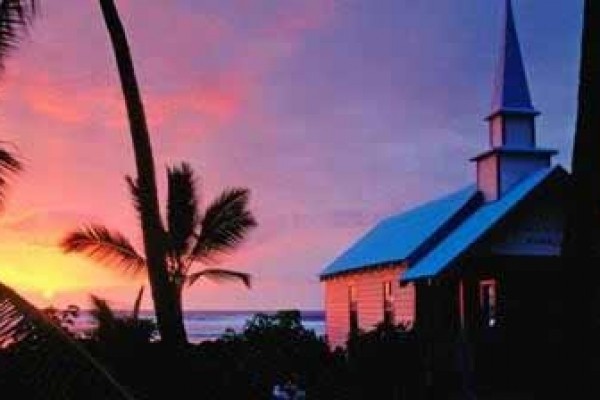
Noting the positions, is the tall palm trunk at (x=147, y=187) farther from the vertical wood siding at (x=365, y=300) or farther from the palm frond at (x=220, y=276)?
the vertical wood siding at (x=365, y=300)

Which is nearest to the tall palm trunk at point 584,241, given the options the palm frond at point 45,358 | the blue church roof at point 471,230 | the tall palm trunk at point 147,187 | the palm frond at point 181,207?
the palm frond at point 45,358

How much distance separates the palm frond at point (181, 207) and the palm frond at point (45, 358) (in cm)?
1382

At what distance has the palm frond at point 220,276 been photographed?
2055 cm

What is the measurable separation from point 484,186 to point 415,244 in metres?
2.27

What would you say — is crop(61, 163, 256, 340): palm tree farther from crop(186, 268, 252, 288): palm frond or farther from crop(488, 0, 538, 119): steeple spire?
crop(488, 0, 538, 119): steeple spire

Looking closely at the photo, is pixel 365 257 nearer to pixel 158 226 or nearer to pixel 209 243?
pixel 209 243

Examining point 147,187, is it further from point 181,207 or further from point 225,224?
point 181,207

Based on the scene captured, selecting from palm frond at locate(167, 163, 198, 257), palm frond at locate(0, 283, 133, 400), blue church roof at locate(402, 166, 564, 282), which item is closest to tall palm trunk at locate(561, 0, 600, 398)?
palm frond at locate(0, 283, 133, 400)

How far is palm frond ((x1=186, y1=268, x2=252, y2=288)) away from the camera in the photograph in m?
20.5

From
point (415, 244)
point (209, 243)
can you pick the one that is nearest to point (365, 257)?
point (415, 244)

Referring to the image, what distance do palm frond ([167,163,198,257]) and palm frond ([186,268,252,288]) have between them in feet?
1.83

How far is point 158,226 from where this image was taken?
41.3 feet

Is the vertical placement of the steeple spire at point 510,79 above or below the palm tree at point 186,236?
above

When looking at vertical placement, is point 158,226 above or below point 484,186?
below
